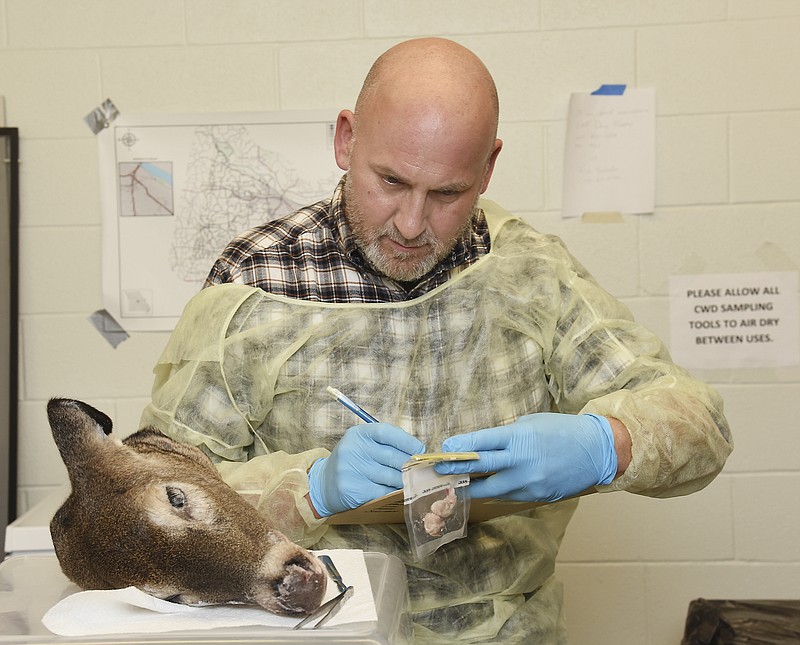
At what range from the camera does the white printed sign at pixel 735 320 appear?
253cm

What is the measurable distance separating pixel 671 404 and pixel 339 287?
558 mm

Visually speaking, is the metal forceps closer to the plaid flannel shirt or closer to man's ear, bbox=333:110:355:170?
the plaid flannel shirt

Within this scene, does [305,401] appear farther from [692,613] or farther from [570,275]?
[692,613]

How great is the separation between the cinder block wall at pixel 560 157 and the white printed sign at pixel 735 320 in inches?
1.5

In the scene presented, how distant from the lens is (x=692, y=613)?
2252mm

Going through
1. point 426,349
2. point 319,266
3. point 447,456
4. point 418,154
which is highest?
point 418,154

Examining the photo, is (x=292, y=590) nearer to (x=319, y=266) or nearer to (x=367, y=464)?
(x=367, y=464)

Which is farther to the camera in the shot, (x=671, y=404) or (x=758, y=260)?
(x=758, y=260)

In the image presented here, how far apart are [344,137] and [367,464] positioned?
63 centimetres

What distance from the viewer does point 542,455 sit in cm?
127

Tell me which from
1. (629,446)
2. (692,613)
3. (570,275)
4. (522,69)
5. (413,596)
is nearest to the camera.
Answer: (629,446)

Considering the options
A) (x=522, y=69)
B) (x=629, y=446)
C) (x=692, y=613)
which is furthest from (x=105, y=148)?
(x=692, y=613)

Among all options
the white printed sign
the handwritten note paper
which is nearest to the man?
the handwritten note paper

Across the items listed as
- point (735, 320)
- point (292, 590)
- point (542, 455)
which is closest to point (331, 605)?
point (292, 590)
